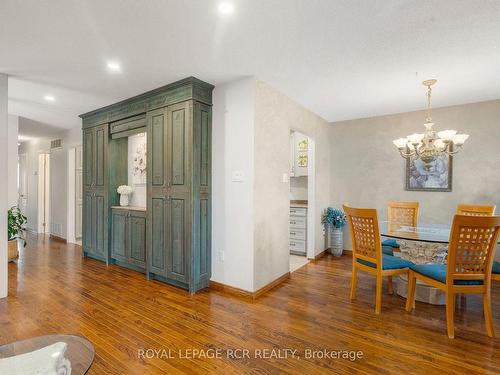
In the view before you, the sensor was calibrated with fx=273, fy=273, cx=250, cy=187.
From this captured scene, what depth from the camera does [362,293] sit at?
10.4ft

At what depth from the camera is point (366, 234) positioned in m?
2.76

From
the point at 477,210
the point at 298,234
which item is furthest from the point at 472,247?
the point at 298,234

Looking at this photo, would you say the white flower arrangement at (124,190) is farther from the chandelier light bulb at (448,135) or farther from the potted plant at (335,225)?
the chandelier light bulb at (448,135)

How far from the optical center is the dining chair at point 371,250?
2.65 meters

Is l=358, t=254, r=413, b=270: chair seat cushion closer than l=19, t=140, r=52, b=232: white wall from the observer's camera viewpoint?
Yes

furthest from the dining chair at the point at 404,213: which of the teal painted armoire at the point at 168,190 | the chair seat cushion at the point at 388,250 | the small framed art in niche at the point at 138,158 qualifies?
the small framed art in niche at the point at 138,158

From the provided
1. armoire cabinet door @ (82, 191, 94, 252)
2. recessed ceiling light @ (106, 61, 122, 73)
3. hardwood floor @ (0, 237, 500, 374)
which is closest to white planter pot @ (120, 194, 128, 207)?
armoire cabinet door @ (82, 191, 94, 252)

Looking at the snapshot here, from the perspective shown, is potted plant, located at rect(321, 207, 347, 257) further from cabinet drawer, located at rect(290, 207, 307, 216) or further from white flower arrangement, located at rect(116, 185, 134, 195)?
white flower arrangement, located at rect(116, 185, 134, 195)

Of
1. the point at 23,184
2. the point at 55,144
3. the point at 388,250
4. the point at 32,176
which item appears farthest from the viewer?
the point at 23,184

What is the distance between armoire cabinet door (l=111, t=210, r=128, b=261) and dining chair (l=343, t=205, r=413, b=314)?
10.2 feet

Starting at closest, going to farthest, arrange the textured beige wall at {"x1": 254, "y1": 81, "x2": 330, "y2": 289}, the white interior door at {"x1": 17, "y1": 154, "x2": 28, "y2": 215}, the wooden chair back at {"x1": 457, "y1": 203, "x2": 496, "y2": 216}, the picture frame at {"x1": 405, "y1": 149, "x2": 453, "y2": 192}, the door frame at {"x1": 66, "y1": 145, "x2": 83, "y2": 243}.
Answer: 1. the textured beige wall at {"x1": 254, "y1": 81, "x2": 330, "y2": 289}
2. the wooden chair back at {"x1": 457, "y1": 203, "x2": 496, "y2": 216}
3. the picture frame at {"x1": 405, "y1": 149, "x2": 453, "y2": 192}
4. the door frame at {"x1": 66, "y1": 145, "x2": 83, "y2": 243}
5. the white interior door at {"x1": 17, "y1": 154, "x2": 28, "y2": 215}

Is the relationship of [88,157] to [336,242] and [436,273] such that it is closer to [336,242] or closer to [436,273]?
[336,242]

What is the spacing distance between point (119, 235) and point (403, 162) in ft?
15.3

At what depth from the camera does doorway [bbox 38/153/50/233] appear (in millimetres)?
6828
